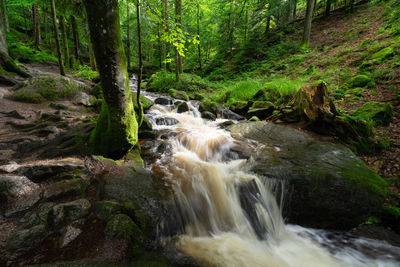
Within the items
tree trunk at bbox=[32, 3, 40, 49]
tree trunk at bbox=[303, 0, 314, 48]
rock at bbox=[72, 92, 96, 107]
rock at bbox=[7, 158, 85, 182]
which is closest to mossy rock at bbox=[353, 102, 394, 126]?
rock at bbox=[7, 158, 85, 182]

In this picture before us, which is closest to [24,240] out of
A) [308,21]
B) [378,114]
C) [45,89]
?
[45,89]

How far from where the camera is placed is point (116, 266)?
183 centimetres

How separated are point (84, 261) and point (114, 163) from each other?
1.90m

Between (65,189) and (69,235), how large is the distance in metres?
0.80

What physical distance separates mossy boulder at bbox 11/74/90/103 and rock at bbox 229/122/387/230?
24.9ft

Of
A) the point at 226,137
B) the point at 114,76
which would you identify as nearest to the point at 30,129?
the point at 114,76

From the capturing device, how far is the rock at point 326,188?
3.31 m

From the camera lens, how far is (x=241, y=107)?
8844mm

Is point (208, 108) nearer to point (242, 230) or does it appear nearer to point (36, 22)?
point (242, 230)

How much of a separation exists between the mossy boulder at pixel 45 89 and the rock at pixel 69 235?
6372 mm

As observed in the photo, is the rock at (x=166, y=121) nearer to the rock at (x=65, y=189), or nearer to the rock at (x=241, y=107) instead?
the rock at (x=241, y=107)

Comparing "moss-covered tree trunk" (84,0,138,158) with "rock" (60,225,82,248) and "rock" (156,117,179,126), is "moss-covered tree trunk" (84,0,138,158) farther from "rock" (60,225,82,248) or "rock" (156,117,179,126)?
"rock" (156,117,179,126)

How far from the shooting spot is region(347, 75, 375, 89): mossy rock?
6.62 m

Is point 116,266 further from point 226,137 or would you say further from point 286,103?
point 286,103
